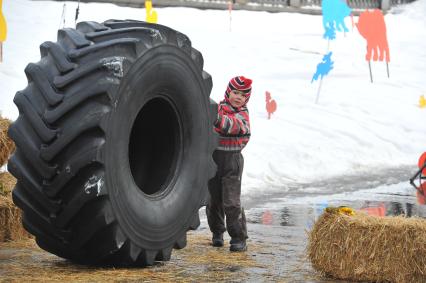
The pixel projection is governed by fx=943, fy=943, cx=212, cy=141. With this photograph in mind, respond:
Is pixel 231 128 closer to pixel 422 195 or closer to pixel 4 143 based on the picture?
pixel 4 143

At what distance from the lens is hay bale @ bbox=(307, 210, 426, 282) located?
249 inches

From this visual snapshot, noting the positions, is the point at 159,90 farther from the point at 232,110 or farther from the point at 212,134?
the point at 232,110

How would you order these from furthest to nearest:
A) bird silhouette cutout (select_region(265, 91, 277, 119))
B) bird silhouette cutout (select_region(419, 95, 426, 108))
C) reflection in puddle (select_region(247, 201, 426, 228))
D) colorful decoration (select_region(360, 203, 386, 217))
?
bird silhouette cutout (select_region(419, 95, 426, 108)), bird silhouette cutout (select_region(265, 91, 277, 119)), colorful decoration (select_region(360, 203, 386, 217)), reflection in puddle (select_region(247, 201, 426, 228))

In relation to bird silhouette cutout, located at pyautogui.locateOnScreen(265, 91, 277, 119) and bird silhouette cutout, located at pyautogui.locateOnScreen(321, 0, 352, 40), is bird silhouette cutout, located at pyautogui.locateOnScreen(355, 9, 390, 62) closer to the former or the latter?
bird silhouette cutout, located at pyautogui.locateOnScreen(321, 0, 352, 40)

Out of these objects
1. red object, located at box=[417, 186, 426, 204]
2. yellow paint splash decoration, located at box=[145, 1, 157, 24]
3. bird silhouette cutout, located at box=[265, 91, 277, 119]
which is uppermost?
yellow paint splash decoration, located at box=[145, 1, 157, 24]

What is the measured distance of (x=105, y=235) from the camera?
6.11 meters

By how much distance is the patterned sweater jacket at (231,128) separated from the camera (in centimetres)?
764

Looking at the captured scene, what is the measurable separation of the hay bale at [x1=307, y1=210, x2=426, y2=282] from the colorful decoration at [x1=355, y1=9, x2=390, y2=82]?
1560cm

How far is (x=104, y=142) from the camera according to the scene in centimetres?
595

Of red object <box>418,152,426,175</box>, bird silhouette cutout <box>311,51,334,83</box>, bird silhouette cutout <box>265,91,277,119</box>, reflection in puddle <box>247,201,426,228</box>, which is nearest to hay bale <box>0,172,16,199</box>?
reflection in puddle <box>247,201,426,228</box>

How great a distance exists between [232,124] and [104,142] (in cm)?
192

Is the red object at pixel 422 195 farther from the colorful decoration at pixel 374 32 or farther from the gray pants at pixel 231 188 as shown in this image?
the colorful decoration at pixel 374 32

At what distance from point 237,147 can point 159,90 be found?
130cm

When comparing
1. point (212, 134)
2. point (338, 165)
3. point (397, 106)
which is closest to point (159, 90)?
point (212, 134)
